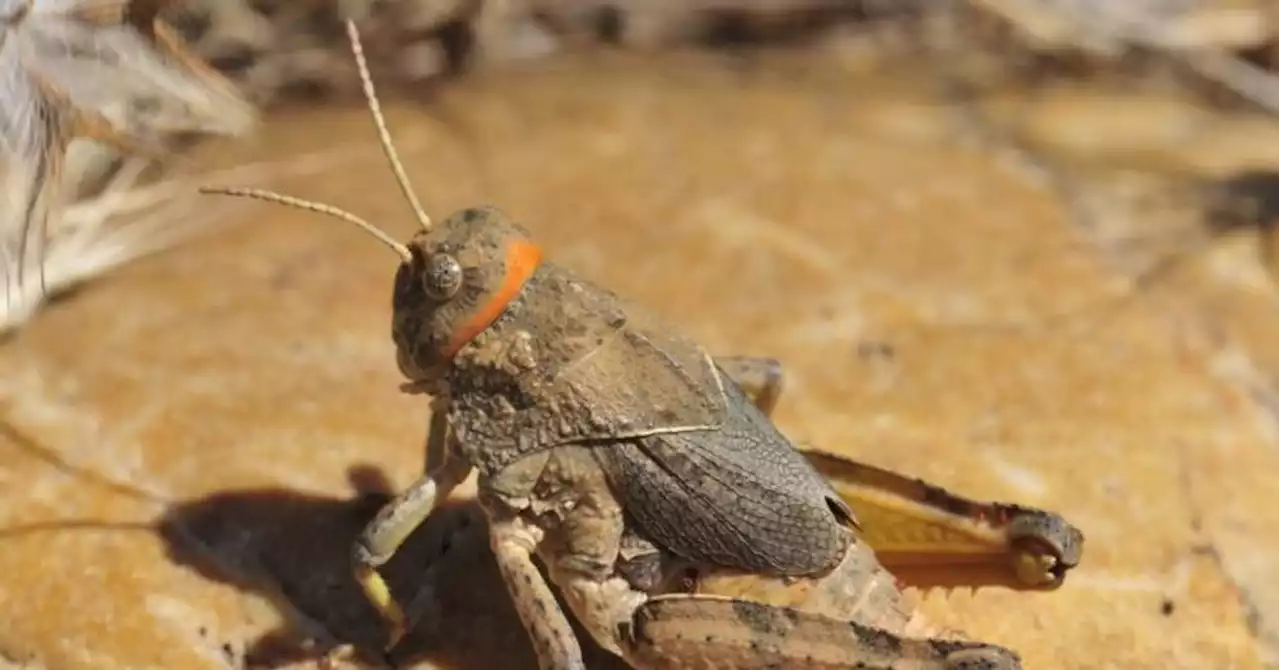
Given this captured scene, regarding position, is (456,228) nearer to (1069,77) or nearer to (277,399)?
(277,399)

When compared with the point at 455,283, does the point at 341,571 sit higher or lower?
lower

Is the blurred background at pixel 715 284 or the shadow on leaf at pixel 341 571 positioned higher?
the blurred background at pixel 715 284

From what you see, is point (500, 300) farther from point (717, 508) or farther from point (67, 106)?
point (67, 106)

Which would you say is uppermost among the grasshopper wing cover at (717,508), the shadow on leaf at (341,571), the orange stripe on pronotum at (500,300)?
the orange stripe on pronotum at (500,300)

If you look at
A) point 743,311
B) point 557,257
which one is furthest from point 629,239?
point 743,311

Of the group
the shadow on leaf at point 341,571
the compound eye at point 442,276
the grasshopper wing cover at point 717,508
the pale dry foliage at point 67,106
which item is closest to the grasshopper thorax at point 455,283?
the compound eye at point 442,276

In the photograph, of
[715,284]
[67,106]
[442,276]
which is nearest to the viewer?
[442,276]

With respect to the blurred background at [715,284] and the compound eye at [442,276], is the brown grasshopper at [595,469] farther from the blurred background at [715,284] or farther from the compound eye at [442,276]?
the blurred background at [715,284]

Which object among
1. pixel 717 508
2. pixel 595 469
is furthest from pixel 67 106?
pixel 717 508
